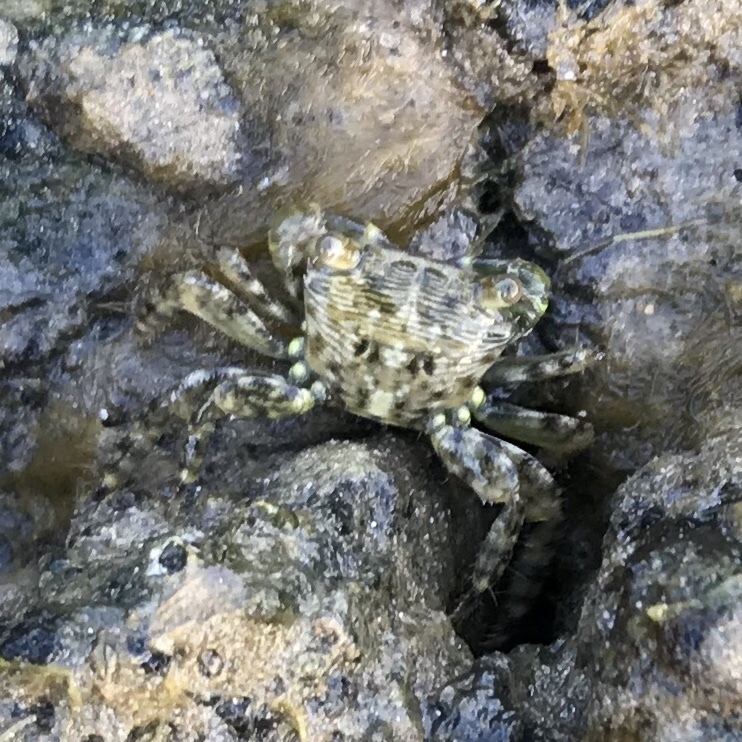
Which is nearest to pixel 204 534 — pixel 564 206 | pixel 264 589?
pixel 264 589

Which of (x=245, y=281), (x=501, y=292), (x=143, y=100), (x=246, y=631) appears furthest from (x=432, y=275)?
(x=246, y=631)

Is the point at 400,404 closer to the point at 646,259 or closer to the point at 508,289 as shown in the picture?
the point at 508,289

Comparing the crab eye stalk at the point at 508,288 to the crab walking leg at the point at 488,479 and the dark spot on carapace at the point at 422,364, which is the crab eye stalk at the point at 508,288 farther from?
the crab walking leg at the point at 488,479

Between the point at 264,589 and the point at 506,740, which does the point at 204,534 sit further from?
the point at 506,740

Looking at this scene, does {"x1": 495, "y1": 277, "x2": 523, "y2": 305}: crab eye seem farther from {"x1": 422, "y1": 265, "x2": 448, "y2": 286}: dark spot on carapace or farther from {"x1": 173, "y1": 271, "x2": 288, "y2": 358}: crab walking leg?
{"x1": 173, "y1": 271, "x2": 288, "y2": 358}: crab walking leg

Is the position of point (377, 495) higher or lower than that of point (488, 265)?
lower

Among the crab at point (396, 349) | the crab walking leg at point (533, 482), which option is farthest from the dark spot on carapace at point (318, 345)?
the crab walking leg at point (533, 482)
